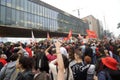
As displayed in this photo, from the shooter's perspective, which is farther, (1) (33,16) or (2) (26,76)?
(1) (33,16)

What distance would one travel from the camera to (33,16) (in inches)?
1710

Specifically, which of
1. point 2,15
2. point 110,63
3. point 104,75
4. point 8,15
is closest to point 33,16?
point 8,15

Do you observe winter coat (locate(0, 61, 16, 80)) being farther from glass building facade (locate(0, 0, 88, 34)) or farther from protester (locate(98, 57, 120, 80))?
glass building facade (locate(0, 0, 88, 34))

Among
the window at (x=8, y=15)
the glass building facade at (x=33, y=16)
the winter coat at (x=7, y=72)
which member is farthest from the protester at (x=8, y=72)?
the window at (x=8, y=15)

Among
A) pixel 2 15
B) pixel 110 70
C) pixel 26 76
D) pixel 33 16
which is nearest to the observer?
pixel 26 76

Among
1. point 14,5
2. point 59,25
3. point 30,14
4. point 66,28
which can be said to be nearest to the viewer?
point 14,5

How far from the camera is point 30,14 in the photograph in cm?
4222

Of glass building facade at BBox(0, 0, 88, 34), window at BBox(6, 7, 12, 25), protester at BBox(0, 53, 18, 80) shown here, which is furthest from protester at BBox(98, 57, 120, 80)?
window at BBox(6, 7, 12, 25)

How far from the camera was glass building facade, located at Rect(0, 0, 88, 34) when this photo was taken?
3484cm

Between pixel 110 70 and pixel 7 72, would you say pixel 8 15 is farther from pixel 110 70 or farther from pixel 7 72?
pixel 110 70

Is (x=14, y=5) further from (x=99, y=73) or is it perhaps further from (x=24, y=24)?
(x=99, y=73)

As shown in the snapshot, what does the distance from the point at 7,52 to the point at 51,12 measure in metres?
41.5

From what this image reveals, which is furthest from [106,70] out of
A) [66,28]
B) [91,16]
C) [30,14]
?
[91,16]

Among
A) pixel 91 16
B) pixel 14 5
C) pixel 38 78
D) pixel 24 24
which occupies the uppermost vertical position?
pixel 91 16
